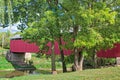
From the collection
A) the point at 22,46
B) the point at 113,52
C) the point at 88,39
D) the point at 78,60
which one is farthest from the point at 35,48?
the point at 88,39

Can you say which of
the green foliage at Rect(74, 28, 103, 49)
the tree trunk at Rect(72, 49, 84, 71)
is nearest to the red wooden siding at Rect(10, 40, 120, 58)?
the tree trunk at Rect(72, 49, 84, 71)

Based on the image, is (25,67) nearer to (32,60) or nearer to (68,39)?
(32,60)

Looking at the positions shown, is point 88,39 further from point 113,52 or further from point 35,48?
point 35,48

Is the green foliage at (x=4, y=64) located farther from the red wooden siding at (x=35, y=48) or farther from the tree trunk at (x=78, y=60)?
the tree trunk at (x=78, y=60)

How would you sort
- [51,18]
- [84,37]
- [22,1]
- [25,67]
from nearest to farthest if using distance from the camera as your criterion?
1. [84,37]
2. [51,18]
3. [22,1]
4. [25,67]

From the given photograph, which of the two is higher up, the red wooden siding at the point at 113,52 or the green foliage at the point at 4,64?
the red wooden siding at the point at 113,52

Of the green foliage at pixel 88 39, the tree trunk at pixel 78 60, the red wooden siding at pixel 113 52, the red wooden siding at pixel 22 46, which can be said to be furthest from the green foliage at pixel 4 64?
the green foliage at pixel 88 39

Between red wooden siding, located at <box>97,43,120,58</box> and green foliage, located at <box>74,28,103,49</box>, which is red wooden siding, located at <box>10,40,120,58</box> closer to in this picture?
red wooden siding, located at <box>97,43,120,58</box>

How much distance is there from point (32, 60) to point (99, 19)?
22.9 metres

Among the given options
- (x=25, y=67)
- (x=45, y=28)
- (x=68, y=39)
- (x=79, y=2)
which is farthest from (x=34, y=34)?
(x=25, y=67)

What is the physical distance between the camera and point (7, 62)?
39000mm

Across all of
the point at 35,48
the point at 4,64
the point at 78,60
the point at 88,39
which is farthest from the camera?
the point at 4,64

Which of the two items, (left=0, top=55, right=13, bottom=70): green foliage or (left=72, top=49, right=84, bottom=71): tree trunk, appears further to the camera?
(left=0, top=55, right=13, bottom=70): green foliage

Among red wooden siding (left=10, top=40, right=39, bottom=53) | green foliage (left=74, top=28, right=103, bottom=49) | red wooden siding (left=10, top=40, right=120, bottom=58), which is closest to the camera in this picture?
green foliage (left=74, top=28, right=103, bottom=49)
